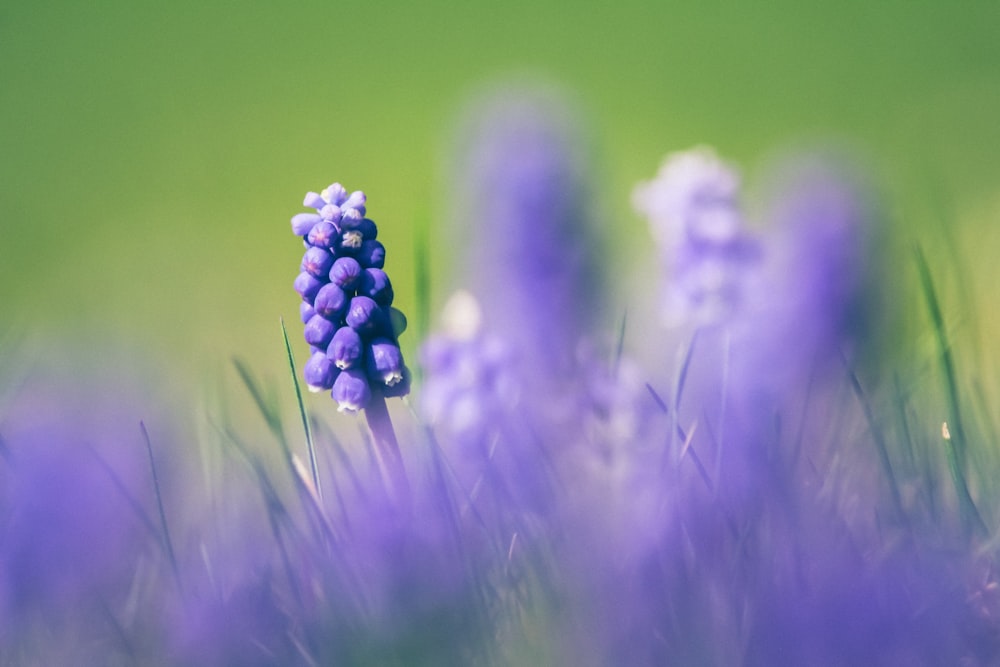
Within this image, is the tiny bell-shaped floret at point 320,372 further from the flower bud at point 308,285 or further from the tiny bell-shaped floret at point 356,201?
the tiny bell-shaped floret at point 356,201

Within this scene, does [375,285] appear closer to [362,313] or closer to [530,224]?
[362,313]

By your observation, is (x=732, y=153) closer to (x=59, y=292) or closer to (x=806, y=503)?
(x=59, y=292)

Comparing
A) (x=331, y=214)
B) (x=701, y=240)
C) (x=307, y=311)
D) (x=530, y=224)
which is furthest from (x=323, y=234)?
(x=530, y=224)

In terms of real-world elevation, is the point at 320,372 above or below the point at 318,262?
below

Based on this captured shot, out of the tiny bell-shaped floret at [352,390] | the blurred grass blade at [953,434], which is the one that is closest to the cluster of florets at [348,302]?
the tiny bell-shaped floret at [352,390]

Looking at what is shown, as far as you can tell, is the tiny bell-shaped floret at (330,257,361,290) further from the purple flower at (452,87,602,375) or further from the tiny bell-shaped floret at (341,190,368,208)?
the purple flower at (452,87,602,375)

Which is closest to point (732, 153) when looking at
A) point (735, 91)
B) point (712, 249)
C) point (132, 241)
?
point (735, 91)

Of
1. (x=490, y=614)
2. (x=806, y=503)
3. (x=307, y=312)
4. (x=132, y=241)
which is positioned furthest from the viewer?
(x=132, y=241)

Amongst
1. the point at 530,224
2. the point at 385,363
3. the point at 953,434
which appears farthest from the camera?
the point at 530,224

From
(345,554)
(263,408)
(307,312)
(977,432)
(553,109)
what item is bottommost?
(977,432)
